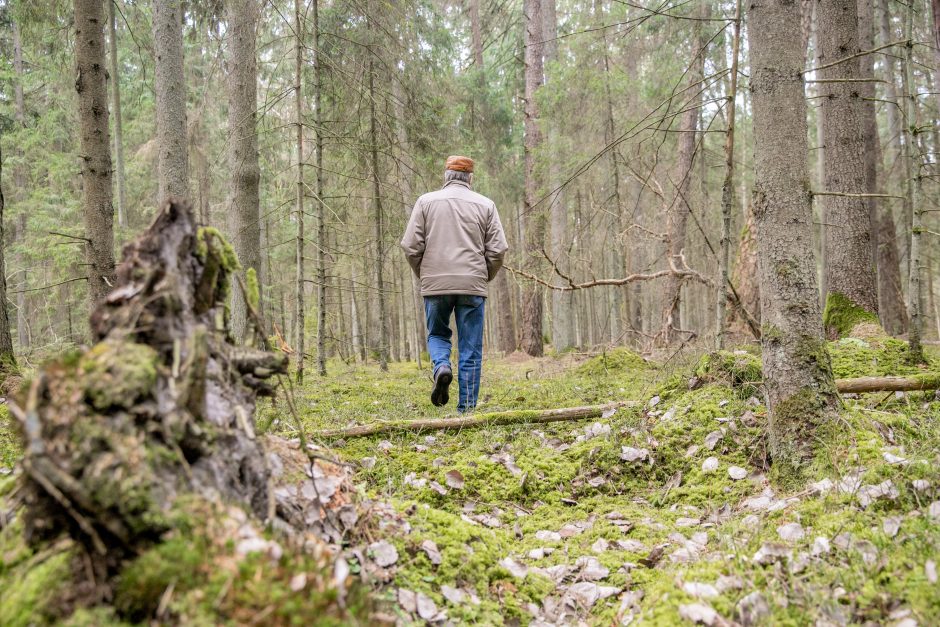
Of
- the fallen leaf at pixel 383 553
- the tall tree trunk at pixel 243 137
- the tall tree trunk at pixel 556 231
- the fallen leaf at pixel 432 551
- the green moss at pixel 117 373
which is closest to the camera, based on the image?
the green moss at pixel 117 373

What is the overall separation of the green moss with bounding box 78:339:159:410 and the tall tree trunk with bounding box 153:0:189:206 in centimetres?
491

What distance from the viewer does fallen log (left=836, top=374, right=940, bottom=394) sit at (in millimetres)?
3535

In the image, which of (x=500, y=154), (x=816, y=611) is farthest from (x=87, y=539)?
(x=500, y=154)

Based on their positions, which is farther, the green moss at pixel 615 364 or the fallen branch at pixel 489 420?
the green moss at pixel 615 364

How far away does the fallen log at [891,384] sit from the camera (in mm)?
3535

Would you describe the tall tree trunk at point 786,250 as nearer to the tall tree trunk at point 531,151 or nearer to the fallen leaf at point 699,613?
the fallen leaf at point 699,613

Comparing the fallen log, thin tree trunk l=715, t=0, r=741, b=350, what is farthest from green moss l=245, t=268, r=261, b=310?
the fallen log

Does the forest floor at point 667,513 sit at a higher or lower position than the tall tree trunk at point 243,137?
lower

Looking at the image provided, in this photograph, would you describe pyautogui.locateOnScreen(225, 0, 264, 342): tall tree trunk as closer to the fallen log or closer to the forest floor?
the forest floor

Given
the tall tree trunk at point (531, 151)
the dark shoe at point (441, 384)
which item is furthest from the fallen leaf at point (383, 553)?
the tall tree trunk at point (531, 151)

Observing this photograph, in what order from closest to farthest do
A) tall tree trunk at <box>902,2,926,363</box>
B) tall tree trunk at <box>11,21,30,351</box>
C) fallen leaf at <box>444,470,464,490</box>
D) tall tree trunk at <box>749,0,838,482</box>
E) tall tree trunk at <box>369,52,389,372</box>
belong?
tall tree trunk at <box>749,0,838,482</box> < fallen leaf at <box>444,470,464,490</box> < tall tree trunk at <box>902,2,926,363</box> < tall tree trunk at <box>369,52,389,372</box> < tall tree trunk at <box>11,21,30,351</box>

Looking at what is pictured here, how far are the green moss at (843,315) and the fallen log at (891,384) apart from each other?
241 centimetres

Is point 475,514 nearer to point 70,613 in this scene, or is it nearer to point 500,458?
point 500,458

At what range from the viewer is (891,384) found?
3566mm
